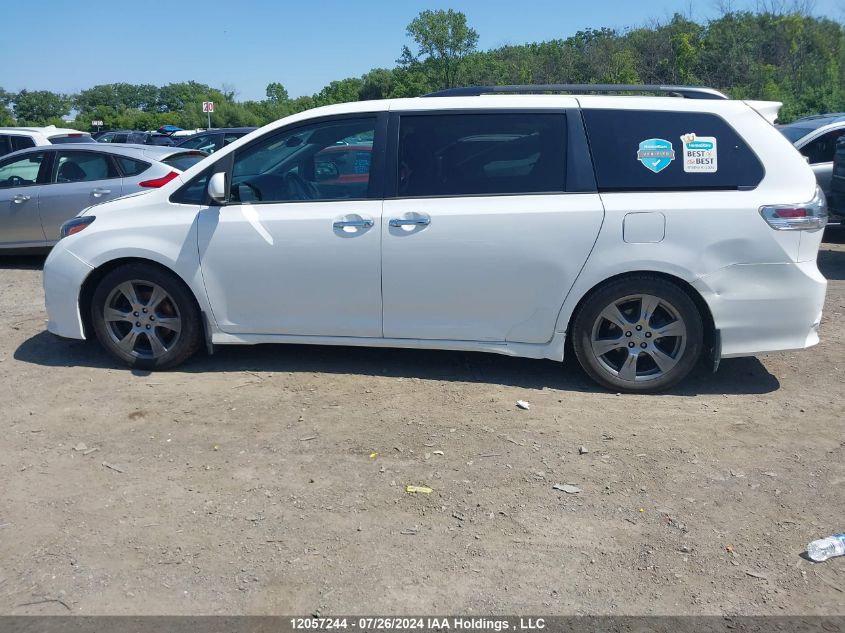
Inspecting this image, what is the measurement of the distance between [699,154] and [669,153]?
185 mm

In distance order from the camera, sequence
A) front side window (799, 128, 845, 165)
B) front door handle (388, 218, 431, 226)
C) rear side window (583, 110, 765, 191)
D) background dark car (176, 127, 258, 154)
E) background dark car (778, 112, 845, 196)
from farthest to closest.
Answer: background dark car (176, 127, 258, 154), front side window (799, 128, 845, 165), background dark car (778, 112, 845, 196), front door handle (388, 218, 431, 226), rear side window (583, 110, 765, 191)

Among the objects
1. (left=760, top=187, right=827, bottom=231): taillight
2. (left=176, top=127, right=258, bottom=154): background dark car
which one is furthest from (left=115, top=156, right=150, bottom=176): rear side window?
(left=176, top=127, right=258, bottom=154): background dark car

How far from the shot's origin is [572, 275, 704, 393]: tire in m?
4.84

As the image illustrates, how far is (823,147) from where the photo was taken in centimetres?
1070

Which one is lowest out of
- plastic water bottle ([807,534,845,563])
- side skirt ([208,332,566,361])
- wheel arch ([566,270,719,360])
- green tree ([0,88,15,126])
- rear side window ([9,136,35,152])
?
plastic water bottle ([807,534,845,563])

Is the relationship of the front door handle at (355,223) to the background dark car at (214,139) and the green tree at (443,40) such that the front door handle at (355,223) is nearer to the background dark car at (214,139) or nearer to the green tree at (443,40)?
the background dark car at (214,139)

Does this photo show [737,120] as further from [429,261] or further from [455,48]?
[455,48]

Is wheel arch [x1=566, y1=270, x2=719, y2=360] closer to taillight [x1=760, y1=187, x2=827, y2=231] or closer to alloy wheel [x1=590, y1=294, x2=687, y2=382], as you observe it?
alloy wheel [x1=590, y1=294, x2=687, y2=382]

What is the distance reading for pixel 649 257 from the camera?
4.76 m

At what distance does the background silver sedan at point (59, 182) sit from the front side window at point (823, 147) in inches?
335

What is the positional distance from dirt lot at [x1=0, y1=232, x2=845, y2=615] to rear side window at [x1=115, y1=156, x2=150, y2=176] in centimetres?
403

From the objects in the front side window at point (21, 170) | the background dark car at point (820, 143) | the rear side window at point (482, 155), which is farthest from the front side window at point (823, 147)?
the front side window at point (21, 170)

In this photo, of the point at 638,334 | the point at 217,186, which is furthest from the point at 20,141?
the point at 638,334

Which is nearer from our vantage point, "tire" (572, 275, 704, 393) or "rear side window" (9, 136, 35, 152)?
"tire" (572, 275, 704, 393)
